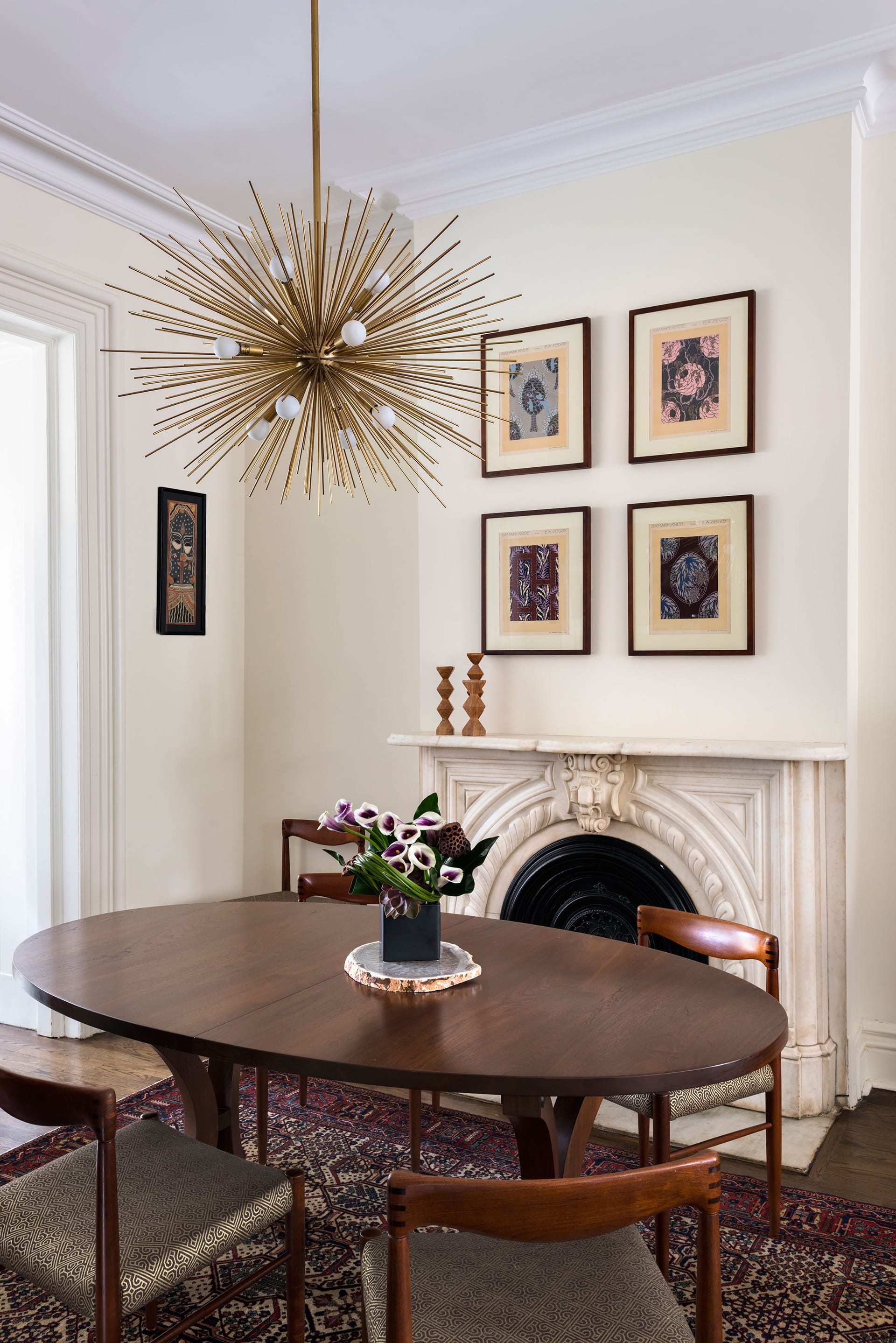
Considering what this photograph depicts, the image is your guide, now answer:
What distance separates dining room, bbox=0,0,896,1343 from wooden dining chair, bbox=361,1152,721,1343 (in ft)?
0.04

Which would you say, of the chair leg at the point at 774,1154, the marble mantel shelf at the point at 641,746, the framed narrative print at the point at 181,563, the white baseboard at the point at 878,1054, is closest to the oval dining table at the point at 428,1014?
the chair leg at the point at 774,1154

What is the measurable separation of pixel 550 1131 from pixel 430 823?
0.62 m

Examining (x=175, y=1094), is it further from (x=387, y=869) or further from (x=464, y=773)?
(x=387, y=869)

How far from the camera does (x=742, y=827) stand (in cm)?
321

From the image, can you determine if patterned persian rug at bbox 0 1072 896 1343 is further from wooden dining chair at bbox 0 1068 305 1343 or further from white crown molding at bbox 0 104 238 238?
white crown molding at bbox 0 104 238 238

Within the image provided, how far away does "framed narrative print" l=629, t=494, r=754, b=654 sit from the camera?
3.31m

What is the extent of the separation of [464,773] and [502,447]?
1.22 metres

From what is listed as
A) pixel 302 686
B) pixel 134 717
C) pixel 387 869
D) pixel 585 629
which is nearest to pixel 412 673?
pixel 302 686

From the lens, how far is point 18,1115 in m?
1.52

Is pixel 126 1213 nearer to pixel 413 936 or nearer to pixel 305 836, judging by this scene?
pixel 413 936

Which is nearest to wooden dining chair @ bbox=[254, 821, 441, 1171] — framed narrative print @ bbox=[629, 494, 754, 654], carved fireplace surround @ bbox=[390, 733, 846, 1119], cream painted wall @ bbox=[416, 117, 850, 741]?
carved fireplace surround @ bbox=[390, 733, 846, 1119]

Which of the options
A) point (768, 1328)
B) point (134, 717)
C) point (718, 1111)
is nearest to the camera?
point (768, 1328)

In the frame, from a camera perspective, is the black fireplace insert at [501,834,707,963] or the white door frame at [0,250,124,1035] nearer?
the black fireplace insert at [501,834,707,963]

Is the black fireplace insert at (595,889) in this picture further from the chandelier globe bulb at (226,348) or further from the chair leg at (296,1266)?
the chandelier globe bulb at (226,348)
